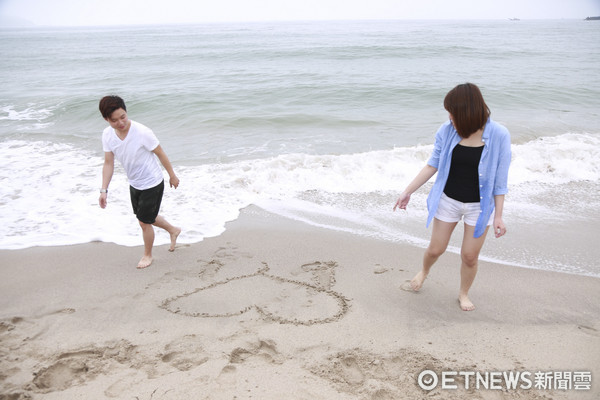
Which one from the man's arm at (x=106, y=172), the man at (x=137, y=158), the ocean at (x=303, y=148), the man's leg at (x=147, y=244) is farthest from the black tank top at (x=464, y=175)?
the man's arm at (x=106, y=172)

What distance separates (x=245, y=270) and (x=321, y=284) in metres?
0.80

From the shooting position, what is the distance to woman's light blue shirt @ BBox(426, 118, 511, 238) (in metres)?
2.98

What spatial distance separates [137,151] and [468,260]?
9.92ft

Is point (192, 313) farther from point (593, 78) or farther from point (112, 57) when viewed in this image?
point (112, 57)

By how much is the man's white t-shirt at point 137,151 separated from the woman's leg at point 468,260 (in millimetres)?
2865

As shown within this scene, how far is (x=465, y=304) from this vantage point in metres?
3.55

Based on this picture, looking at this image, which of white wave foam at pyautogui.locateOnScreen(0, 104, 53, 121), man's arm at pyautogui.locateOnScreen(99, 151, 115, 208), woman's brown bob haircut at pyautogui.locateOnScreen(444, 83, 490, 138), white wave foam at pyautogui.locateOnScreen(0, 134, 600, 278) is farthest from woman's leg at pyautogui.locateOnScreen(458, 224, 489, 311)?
white wave foam at pyautogui.locateOnScreen(0, 104, 53, 121)

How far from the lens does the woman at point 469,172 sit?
9.52 feet

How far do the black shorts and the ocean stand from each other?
2.61 ft

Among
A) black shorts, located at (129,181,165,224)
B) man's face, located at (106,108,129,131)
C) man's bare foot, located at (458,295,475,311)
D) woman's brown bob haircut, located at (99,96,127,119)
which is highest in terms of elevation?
woman's brown bob haircut, located at (99,96,127,119)

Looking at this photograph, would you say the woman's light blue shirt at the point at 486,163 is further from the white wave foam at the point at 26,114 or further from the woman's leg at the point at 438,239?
the white wave foam at the point at 26,114

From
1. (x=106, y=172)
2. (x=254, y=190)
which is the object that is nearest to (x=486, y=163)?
(x=106, y=172)

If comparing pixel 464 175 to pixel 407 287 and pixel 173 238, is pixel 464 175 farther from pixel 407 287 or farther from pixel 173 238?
pixel 173 238

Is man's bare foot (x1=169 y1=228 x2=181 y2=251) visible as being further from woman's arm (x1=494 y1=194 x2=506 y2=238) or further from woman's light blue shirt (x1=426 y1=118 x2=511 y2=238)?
woman's arm (x1=494 y1=194 x2=506 y2=238)
